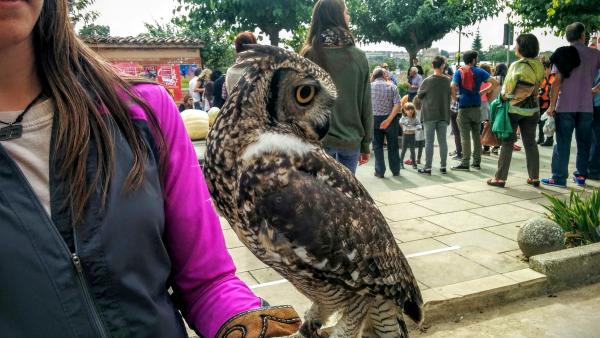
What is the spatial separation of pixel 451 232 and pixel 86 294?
4.93m

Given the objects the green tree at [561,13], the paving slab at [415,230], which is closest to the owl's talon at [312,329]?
the paving slab at [415,230]

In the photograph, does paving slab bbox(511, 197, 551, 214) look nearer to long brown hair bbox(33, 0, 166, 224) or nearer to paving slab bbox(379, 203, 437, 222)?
paving slab bbox(379, 203, 437, 222)

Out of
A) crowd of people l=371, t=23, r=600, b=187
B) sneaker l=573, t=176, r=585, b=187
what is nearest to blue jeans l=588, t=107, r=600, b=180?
crowd of people l=371, t=23, r=600, b=187

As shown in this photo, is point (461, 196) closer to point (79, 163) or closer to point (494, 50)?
point (79, 163)

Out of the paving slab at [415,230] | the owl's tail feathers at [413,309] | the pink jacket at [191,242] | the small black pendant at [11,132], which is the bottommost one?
the paving slab at [415,230]

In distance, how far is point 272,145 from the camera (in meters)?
1.64

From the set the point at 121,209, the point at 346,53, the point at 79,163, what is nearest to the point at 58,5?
the point at 79,163

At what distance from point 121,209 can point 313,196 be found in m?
0.73

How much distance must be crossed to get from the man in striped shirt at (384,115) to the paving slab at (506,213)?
2328mm

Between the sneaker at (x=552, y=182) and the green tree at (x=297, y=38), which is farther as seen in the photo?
the green tree at (x=297, y=38)

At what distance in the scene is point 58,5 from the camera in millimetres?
1242

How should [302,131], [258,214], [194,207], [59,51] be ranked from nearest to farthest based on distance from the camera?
[59,51] < [194,207] < [258,214] < [302,131]

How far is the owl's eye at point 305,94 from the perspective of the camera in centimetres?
171

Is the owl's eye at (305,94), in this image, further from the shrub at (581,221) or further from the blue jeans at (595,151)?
the blue jeans at (595,151)
